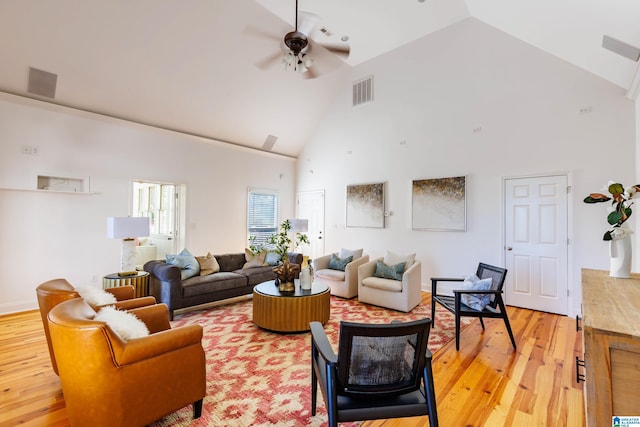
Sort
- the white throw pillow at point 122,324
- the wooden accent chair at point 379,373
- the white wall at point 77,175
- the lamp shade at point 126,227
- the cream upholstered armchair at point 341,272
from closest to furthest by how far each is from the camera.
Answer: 1. the wooden accent chair at point 379,373
2. the white throw pillow at point 122,324
3. the lamp shade at point 126,227
4. the white wall at point 77,175
5. the cream upholstered armchair at point 341,272

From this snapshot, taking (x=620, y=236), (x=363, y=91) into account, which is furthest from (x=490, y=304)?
(x=363, y=91)

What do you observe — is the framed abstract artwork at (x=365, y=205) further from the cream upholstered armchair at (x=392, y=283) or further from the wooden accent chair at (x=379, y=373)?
the wooden accent chair at (x=379, y=373)

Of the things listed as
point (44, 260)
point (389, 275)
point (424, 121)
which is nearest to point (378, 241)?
point (389, 275)

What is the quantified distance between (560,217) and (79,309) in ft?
18.6

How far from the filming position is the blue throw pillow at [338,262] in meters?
5.49

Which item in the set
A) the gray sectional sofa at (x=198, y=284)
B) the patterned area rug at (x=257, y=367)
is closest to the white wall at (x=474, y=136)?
the patterned area rug at (x=257, y=367)

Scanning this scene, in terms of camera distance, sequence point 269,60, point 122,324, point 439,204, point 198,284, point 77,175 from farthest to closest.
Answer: point 439,204 → point 77,175 → point 198,284 → point 269,60 → point 122,324

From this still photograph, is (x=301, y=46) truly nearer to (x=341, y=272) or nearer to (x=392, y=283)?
(x=392, y=283)

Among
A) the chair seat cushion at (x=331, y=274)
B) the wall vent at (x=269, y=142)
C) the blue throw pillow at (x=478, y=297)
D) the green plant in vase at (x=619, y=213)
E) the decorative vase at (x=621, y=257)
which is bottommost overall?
the chair seat cushion at (x=331, y=274)

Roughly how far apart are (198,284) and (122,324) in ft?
7.94

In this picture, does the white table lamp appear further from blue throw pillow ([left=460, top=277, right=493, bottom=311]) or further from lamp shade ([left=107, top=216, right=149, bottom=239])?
blue throw pillow ([left=460, top=277, right=493, bottom=311])

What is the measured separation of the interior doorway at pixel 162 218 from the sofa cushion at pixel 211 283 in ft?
6.84

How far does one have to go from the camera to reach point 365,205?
6641 millimetres

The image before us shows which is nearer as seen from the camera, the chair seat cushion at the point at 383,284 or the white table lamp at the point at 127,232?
the white table lamp at the point at 127,232
